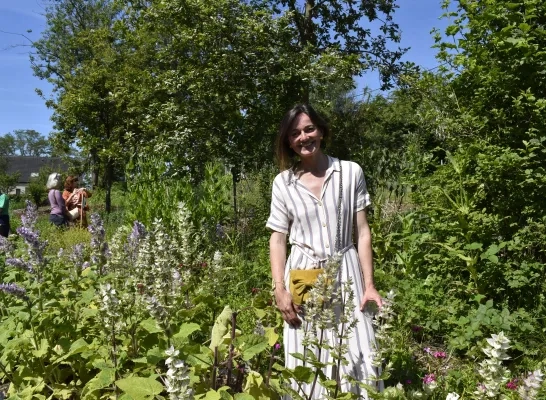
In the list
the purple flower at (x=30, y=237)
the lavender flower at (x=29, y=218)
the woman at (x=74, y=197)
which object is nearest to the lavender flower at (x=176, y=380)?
the purple flower at (x=30, y=237)

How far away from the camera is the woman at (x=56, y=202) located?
26.2 feet

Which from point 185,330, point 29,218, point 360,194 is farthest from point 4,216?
point 360,194

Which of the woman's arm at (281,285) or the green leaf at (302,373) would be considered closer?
the green leaf at (302,373)

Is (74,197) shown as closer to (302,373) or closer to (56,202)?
(56,202)

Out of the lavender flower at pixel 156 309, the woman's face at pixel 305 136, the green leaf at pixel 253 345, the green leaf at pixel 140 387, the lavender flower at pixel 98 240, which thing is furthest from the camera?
the lavender flower at pixel 98 240

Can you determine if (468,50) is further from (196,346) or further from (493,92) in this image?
(196,346)

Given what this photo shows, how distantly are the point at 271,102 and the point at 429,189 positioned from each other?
3464 millimetres

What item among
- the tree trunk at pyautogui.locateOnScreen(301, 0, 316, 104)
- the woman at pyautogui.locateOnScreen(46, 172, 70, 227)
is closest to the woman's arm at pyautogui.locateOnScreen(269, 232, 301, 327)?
the tree trunk at pyautogui.locateOnScreen(301, 0, 316, 104)

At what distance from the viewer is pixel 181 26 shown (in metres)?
7.12

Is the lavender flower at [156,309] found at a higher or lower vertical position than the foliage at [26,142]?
lower

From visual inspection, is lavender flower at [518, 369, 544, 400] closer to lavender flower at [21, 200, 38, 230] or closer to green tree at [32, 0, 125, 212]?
lavender flower at [21, 200, 38, 230]

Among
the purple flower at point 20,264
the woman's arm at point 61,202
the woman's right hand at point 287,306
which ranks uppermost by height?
the woman's arm at point 61,202

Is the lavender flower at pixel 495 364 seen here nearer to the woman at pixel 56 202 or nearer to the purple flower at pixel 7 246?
the purple flower at pixel 7 246

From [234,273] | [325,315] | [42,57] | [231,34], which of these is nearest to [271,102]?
[231,34]
